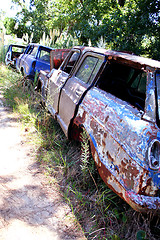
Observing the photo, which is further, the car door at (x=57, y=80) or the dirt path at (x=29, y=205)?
the car door at (x=57, y=80)

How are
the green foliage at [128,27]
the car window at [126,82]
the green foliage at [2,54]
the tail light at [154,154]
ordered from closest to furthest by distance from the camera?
1. the tail light at [154,154]
2. the car window at [126,82]
3. the green foliage at [2,54]
4. the green foliage at [128,27]

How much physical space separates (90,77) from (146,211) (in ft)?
6.73

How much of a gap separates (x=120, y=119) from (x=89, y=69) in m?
1.43

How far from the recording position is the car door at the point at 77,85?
3271 mm

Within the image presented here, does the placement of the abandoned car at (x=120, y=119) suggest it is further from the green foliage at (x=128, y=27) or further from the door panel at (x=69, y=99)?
the green foliage at (x=128, y=27)

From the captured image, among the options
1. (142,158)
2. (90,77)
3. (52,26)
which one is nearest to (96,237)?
(142,158)

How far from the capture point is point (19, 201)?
274 cm

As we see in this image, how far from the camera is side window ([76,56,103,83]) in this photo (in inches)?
129

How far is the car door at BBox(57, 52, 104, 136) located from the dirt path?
2.87ft

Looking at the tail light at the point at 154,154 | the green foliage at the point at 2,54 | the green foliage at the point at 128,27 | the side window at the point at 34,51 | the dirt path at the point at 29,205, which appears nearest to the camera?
the tail light at the point at 154,154

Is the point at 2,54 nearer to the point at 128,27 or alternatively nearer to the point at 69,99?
the point at 128,27

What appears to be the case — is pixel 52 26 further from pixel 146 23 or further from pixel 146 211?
pixel 146 211

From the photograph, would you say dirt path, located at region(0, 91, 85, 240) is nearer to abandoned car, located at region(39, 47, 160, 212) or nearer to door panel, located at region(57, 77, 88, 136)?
abandoned car, located at region(39, 47, 160, 212)

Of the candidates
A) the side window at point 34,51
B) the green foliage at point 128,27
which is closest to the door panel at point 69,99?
the side window at point 34,51
